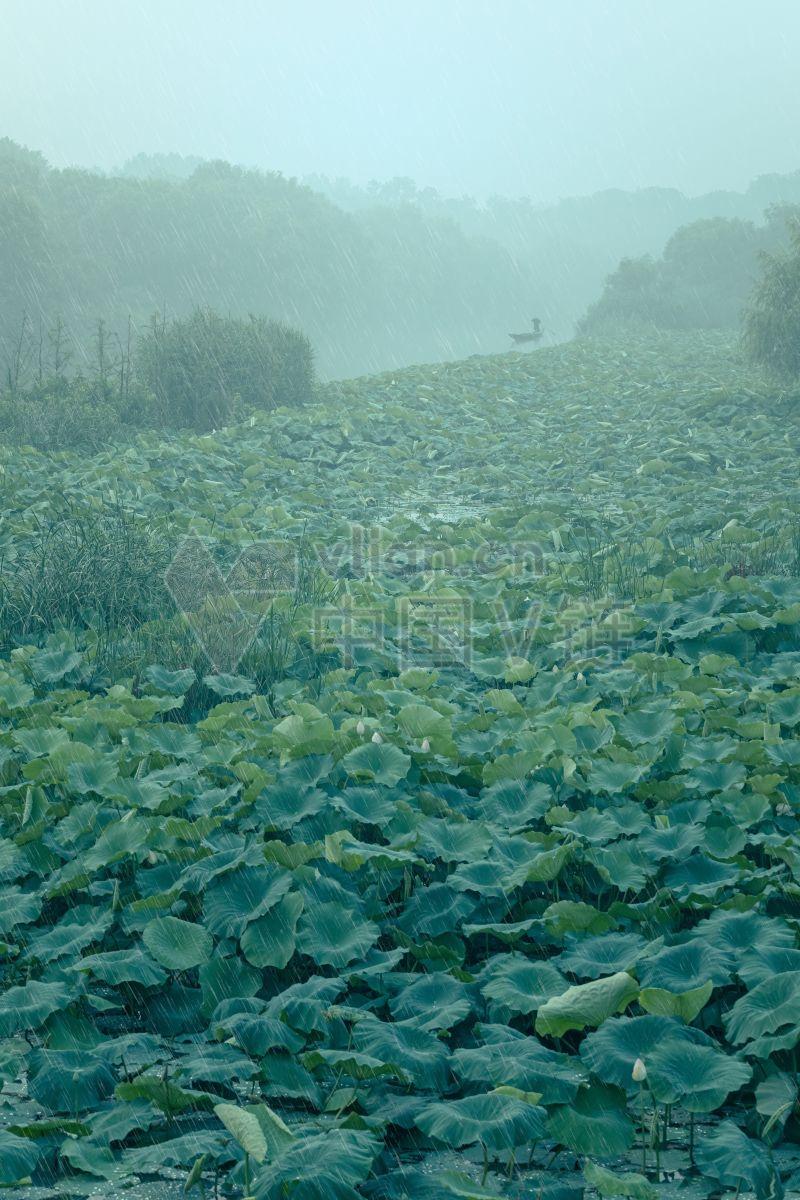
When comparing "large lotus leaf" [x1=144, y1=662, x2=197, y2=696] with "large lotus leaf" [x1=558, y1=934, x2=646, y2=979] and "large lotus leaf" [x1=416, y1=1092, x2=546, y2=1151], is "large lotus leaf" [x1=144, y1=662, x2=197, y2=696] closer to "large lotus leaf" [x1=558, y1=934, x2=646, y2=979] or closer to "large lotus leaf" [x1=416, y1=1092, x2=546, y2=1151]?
"large lotus leaf" [x1=558, y1=934, x2=646, y2=979]

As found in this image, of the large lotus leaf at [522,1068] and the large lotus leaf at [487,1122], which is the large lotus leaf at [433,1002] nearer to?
the large lotus leaf at [522,1068]

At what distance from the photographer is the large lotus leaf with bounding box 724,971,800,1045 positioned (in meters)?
2.01

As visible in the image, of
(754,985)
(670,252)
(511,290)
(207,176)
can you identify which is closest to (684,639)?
(754,985)

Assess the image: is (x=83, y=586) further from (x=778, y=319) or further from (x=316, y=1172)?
(x=778, y=319)

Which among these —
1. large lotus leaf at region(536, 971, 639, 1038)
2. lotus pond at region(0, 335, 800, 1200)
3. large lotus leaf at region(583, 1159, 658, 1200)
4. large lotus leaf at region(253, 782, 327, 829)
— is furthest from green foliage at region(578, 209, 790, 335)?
large lotus leaf at region(583, 1159, 658, 1200)

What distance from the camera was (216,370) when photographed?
41.3 feet

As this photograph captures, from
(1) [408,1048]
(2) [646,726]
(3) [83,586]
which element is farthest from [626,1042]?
(3) [83,586]

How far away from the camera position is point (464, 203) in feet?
307

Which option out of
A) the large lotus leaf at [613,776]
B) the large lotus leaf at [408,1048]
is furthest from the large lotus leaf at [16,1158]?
the large lotus leaf at [613,776]

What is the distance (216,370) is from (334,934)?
10.9m

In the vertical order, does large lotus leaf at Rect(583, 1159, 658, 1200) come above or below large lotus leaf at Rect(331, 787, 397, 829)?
below

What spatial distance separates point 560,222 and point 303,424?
8445cm

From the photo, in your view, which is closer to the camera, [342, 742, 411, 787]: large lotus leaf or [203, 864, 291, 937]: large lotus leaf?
[203, 864, 291, 937]: large lotus leaf

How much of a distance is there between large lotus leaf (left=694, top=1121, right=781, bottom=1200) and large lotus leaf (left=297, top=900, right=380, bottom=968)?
2.77ft
